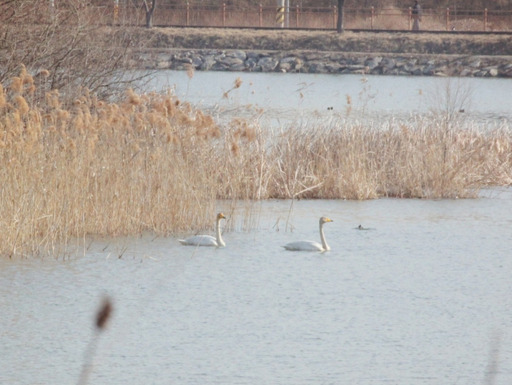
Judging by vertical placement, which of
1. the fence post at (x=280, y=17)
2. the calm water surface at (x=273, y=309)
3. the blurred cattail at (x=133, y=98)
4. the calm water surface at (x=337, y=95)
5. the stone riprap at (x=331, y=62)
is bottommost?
the calm water surface at (x=273, y=309)

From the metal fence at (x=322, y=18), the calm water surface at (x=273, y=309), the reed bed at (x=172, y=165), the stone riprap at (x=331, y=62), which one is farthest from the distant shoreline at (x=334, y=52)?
the calm water surface at (x=273, y=309)

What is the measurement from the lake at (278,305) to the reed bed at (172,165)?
36 centimetres

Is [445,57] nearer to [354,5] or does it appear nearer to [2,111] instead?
[354,5]

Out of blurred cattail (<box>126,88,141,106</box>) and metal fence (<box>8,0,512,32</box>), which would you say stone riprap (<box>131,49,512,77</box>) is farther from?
blurred cattail (<box>126,88,141,106</box>)

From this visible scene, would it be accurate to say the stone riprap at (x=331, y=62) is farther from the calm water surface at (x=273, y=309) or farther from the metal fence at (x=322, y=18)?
the calm water surface at (x=273, y=309)

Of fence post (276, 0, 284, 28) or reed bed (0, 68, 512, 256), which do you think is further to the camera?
fence post (276, 0, 284, 28)

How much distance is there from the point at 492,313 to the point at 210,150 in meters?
4.93

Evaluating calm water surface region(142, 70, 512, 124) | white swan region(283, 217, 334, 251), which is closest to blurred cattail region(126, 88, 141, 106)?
white swan region(283, 217, 334, 251)

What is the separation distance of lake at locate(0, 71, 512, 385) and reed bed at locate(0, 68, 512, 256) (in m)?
0.36

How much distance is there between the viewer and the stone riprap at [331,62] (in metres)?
42.0

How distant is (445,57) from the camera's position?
42219mm

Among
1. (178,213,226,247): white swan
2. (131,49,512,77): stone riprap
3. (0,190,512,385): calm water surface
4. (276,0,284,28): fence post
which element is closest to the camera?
(0,190,512,385): calm water surface

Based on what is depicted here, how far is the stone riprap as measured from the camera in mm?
42000

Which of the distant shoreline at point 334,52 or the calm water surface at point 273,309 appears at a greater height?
the distant shoreline at point 334,52
